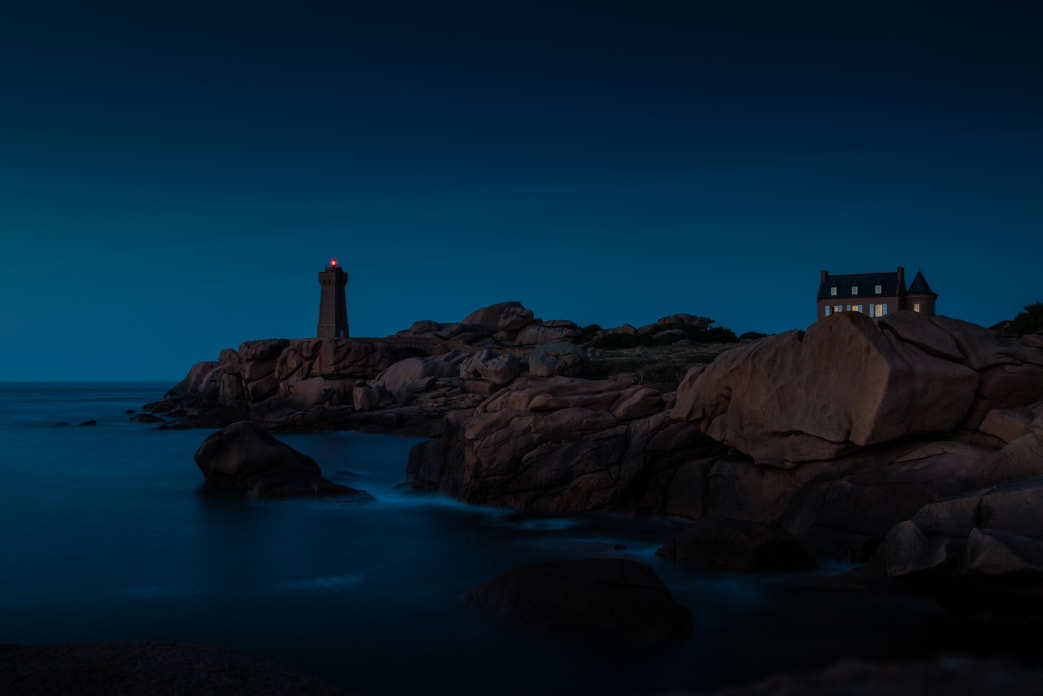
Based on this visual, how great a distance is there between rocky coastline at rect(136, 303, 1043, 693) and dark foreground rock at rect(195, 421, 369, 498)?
3605 mm

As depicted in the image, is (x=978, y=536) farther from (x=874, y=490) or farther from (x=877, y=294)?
(x=877, y=294)

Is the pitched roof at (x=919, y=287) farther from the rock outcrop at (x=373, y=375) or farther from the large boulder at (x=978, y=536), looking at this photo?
the large boulder at (x=978, y=536)

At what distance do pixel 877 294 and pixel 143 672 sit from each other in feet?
223

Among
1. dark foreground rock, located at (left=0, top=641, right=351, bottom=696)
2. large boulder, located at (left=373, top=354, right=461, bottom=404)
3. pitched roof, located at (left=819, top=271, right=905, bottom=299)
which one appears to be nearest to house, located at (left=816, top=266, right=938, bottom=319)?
pitched roof, located at (left=819, top=271, right=905, bottom=299)

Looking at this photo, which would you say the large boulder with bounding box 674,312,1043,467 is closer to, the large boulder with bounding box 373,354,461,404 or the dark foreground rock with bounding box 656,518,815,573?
the dark foreground rock with bounding box 656,518,815,573

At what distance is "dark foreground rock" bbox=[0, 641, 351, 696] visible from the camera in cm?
848

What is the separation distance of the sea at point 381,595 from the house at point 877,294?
52.3m

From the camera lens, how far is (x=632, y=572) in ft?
37.6

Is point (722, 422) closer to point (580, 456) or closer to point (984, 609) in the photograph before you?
point (580, 456)

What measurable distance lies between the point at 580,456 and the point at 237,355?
61.6 m

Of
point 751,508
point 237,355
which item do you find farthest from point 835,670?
point 237,355

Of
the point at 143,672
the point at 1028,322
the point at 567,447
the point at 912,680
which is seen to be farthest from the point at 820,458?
the point at 1028,322

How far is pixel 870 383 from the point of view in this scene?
1541 centimetres

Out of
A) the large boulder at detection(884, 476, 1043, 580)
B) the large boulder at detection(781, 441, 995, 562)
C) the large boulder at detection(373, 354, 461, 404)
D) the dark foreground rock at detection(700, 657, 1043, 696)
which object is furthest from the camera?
the large boulder at detection(373, 354, 461, 404)
